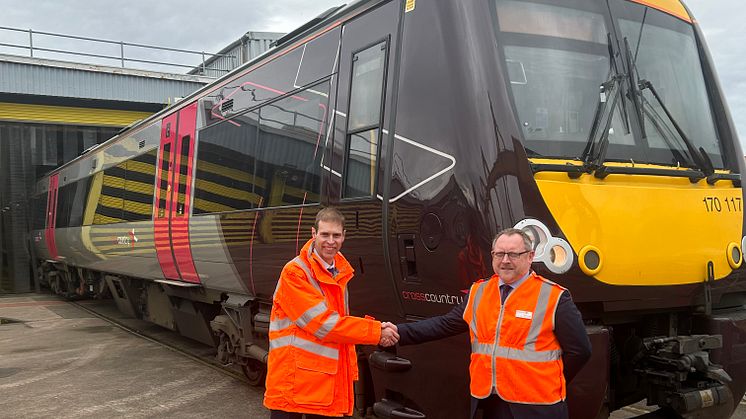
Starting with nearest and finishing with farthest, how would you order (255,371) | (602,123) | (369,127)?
(602,123) → (369,127) → (255,371)

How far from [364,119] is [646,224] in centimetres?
177

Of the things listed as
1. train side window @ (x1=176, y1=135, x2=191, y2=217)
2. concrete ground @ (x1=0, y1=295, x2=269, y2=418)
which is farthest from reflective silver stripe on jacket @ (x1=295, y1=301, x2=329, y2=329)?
train side window @ (x1=176, y1=135, x2=191, y2=217)

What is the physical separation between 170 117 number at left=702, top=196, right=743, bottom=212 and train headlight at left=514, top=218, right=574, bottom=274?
3.71 feet

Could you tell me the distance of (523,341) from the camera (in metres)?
2.64

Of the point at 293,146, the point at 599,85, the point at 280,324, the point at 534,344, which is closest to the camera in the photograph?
the point at 534,344

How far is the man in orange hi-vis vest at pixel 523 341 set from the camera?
2629 mm

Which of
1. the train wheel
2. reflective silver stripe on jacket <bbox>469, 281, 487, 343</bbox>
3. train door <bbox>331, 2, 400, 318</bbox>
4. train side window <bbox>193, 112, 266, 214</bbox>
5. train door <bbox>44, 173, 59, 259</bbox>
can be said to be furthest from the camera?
train door <bbox>44, 173, 59, 259</bbox>

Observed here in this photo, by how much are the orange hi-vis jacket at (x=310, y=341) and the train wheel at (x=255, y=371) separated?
3.35 m

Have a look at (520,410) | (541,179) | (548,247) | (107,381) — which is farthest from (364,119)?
(107,381)

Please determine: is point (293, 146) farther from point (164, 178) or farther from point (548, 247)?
point (164, 178)

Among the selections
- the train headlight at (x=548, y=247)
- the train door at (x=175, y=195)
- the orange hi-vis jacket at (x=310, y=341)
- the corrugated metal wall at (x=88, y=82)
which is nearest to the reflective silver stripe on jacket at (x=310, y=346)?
the orange hi-vis jacket at (x=310, y=341)

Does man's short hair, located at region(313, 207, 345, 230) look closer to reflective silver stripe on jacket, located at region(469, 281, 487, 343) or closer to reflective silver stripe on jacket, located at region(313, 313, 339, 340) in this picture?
reflective silver stripe on jacket, located at region(313, 313, 339, 340)

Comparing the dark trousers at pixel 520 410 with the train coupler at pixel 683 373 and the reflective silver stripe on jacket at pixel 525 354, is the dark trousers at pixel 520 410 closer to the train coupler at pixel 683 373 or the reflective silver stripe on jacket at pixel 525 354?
the reflective silver stripe on jacket at pixel 525 354

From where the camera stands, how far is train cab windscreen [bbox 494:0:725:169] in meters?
3.52
